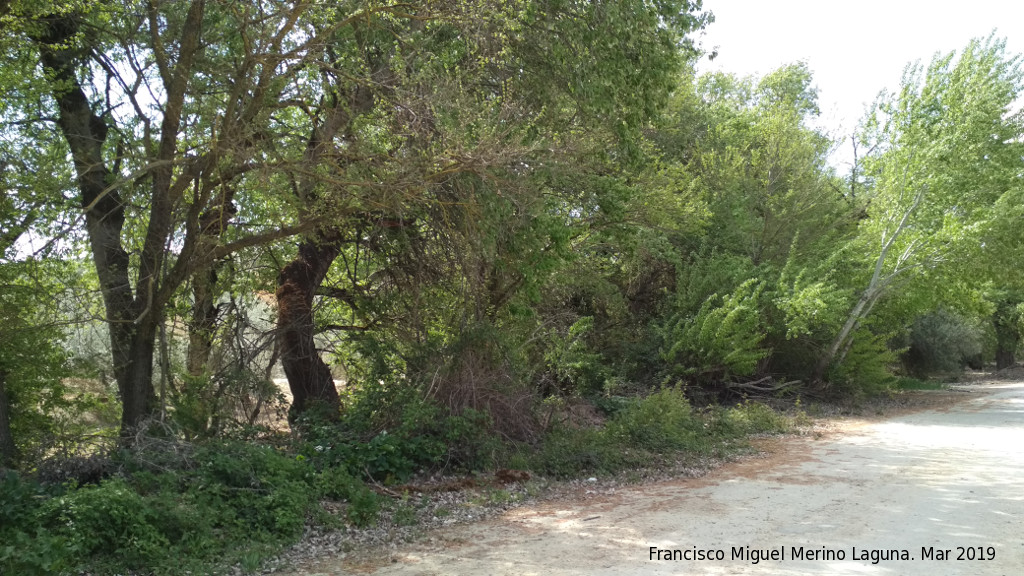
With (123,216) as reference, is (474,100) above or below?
above

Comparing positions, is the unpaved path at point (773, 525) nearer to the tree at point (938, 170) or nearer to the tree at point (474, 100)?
the tree at point (474, 100)

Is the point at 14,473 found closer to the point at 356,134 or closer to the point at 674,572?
the point at 356,134

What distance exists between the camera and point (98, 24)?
9.84 meters

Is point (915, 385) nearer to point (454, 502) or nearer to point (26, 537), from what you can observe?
point (454, 502)

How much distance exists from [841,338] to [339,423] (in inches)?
673

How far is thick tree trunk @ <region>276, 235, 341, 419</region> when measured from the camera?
11828 mm

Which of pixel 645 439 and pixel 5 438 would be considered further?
pixel 645 439

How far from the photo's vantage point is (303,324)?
468 inches

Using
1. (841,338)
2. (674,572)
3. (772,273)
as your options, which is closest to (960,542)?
(674,572)

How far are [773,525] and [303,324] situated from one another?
780 centimetres

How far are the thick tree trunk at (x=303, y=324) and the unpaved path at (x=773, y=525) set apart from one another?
16.9 feet

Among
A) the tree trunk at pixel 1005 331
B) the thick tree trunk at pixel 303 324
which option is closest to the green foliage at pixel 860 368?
the thick tree trunk at pixel 303 324

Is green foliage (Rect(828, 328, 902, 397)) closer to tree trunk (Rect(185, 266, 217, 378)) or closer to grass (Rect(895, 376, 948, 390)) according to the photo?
grass (Rect(895, 376, 948, 390))

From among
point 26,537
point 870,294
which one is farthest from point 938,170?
point 26,537
